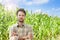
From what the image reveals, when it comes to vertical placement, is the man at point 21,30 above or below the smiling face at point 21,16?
below

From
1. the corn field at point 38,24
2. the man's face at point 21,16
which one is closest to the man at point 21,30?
the man's face at point 21,16

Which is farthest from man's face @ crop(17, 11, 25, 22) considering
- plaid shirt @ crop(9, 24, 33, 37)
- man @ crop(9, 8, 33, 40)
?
plaid shirt @ crop(9, 24, 33, 37)

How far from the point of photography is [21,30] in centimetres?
345

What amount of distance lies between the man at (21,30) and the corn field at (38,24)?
40.4 inches

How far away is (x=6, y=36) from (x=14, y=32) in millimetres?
1134

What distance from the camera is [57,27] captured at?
191 inches

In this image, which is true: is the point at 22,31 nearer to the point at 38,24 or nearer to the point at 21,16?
the point at 21,16

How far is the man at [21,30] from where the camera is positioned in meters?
3.40

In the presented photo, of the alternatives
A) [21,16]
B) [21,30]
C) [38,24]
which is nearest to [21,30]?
[21,30]

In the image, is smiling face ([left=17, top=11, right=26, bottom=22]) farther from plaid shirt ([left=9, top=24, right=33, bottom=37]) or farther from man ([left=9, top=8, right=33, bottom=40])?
plaid shirt ([left=9, top=24, right=33, bottom=37])

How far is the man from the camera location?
3.40 m

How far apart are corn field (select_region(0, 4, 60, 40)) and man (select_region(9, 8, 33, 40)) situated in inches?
40.4

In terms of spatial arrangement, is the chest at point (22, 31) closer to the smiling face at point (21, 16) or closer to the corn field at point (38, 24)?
the smiling face at point (21, 16)

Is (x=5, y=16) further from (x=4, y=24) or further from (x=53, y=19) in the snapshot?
(x=53, y=19)
